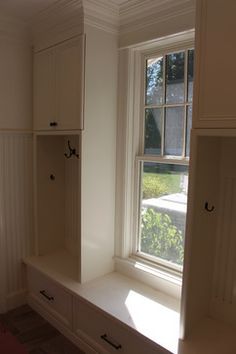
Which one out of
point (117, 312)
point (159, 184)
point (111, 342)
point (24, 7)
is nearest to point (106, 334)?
point (111, 342)

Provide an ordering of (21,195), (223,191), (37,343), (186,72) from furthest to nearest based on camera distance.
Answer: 1. (21,195)
2. (37,343)
3. (186,72)
4. (223,191)

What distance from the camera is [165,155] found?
2137mm

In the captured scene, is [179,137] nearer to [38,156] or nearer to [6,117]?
[38,156]

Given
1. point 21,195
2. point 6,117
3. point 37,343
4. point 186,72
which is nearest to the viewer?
point 186,72

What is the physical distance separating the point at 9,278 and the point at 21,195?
727 millimetres

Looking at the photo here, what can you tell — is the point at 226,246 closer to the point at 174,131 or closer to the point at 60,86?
the point at 174,131

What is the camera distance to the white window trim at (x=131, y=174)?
214 centimetres

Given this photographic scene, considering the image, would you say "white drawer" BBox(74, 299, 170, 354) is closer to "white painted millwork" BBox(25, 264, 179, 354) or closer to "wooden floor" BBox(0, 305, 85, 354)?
"white painted millwork" BBox(25, 264, 179, 354)

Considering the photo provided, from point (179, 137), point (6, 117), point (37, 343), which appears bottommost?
point (37, 343)

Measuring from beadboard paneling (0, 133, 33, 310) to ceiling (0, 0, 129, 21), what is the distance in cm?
91

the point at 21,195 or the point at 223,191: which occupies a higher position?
the point at 223,191

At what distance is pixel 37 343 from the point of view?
2.18m

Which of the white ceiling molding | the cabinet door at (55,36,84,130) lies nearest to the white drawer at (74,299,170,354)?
the cabinet door at (55,36,84,130)

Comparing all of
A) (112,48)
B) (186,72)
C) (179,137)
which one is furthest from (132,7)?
(179,137)
